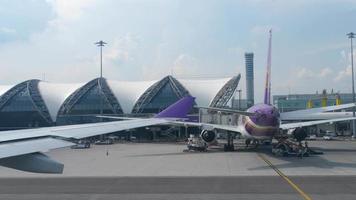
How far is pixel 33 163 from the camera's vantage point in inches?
259

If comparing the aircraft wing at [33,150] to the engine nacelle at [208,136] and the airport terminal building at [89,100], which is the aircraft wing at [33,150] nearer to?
the engine nacelle at [208,136]

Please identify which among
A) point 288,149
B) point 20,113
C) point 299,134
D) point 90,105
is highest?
point 90,105

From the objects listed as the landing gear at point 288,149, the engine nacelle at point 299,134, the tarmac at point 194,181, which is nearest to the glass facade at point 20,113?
the engine nacelle at point 299,134

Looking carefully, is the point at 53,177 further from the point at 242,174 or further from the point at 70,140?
the point at 70,140

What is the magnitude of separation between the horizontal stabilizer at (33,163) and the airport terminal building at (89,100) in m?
97.2

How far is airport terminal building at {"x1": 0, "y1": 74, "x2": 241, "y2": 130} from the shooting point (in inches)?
4122

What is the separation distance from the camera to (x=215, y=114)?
66062 mm

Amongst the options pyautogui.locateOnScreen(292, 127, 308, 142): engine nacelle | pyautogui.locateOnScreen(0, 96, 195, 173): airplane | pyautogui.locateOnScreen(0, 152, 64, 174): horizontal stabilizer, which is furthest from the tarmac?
pyautogui.locateOnScreen(0, 152, 64, 174): horizontal stabilizer

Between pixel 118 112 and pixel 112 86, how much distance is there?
701 cm

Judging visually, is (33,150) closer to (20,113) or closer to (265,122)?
(265,122)

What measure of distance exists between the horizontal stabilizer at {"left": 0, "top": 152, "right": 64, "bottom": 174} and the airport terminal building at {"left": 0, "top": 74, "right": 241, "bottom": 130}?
9716cm

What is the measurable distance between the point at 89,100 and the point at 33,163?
3993 inches

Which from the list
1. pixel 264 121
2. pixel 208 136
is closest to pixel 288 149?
pixel 264 121

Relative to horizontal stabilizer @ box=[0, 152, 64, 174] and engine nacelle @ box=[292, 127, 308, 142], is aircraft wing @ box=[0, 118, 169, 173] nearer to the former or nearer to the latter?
horizontal stabilizer @ box=[0, 152, 64, 174]
